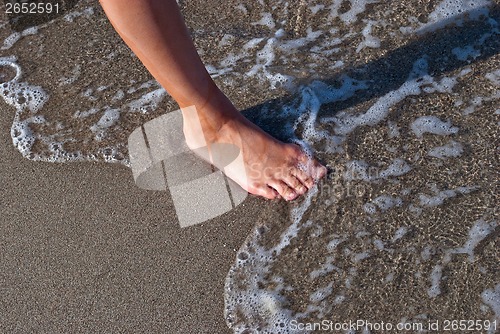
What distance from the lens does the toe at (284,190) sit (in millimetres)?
2223

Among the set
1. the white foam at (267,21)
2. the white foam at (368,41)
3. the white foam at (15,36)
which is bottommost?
the white foam at (368,41)

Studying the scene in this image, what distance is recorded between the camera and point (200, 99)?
6.69ft

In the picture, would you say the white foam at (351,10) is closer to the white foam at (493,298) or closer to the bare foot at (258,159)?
the bare foot at (258,159)

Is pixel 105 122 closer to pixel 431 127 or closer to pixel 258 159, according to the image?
pixel 258 159

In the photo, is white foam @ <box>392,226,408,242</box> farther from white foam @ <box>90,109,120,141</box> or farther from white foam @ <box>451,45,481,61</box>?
white foam @ <box>90,109,120,141</box>

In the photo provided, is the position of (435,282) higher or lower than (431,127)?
lower

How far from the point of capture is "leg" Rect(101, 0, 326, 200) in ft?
5.66

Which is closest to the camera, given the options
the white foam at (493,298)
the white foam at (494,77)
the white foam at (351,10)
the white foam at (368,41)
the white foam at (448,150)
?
the white foam at (493,298)

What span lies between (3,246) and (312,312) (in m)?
1.16

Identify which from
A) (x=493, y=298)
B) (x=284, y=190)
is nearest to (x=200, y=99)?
(x=284, y=190)

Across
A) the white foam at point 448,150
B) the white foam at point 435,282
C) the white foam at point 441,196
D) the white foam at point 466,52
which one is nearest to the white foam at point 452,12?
the white foam at point 466,52

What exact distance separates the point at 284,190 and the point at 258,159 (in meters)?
0.16

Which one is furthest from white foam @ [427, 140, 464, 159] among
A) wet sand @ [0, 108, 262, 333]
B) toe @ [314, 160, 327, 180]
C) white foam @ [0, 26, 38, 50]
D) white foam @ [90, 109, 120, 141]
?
white foam @ [0, 26, 38, 50]

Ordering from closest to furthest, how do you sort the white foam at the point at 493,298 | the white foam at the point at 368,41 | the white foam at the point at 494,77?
the white foam at the point at 493,298
the white foam at the point at 494,77
the white foam at the point at 368,41
